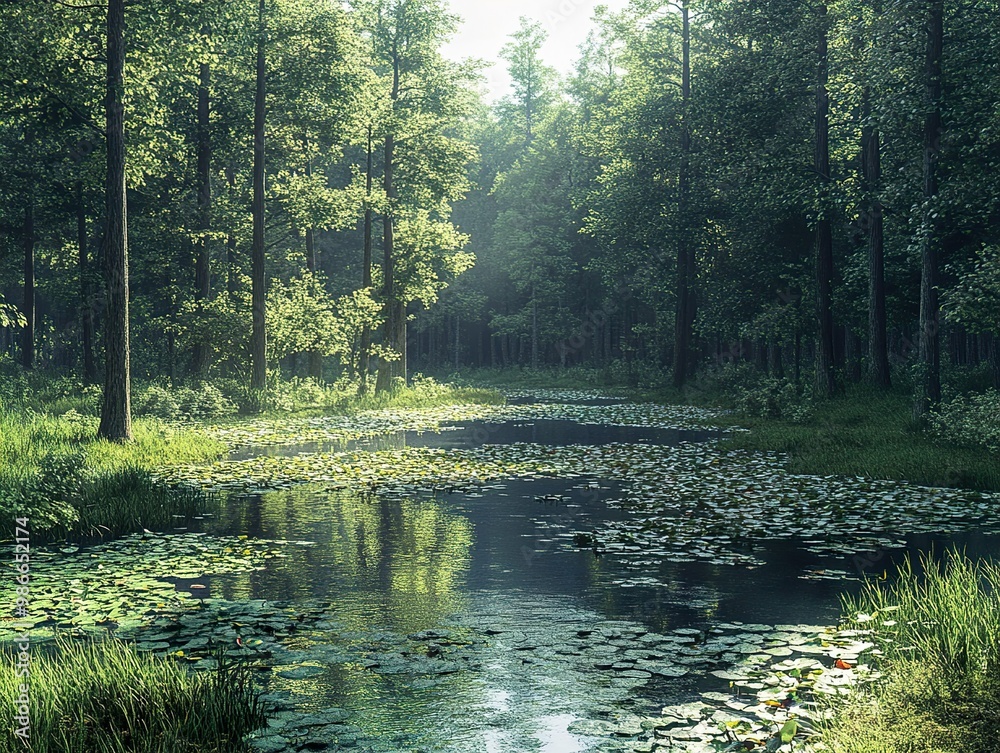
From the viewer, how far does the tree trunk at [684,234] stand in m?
37.6

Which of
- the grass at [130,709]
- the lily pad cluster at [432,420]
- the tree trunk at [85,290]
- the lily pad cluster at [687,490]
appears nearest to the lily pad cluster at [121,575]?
the grass at [130,709]

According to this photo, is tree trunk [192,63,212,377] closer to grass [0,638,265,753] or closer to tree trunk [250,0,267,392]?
tree trunk [250,0,267,392]

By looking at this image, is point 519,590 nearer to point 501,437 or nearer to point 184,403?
point 501,437

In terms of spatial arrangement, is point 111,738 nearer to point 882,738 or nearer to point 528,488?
point 882,738

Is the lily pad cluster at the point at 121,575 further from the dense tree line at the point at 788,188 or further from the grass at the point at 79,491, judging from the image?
the dense tree line at the point at 788,188

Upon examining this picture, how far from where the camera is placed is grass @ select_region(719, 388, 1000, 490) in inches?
608

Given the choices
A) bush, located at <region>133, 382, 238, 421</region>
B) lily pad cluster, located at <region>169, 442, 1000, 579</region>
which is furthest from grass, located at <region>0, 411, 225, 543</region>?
bush, located at <region>133, 382, 238, 421</region>

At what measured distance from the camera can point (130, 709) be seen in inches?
202

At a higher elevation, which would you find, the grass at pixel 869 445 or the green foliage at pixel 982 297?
the green foliage at pixel 982 297

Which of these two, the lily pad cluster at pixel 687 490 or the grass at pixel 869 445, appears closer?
the lily pad cluster at pixel 687 490

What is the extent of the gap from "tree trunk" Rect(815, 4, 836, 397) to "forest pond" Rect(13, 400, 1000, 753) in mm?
10747

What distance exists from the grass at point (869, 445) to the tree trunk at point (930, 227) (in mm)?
975

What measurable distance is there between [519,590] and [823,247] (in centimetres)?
2332

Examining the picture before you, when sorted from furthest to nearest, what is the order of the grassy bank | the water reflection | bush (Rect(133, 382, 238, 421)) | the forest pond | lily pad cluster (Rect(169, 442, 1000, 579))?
bush (Rect(133, 382, 238, 421)) → the water reflection → the grassy bank → lily pad cluster (Rect(169, 442, 1000, 579)) → the forest pond
